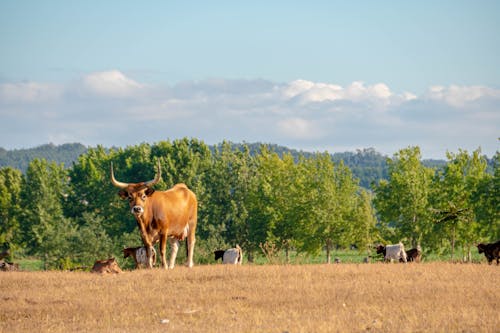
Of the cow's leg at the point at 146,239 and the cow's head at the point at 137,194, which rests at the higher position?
the cow's head at the point at 137,194

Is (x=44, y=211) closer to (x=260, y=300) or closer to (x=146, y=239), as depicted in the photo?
(x=146, y=239)

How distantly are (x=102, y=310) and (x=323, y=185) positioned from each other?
53.3 m

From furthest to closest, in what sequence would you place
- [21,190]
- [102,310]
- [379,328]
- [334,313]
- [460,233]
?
[21,190]
[460,233]
[102,310]
[334,313]
[379,328]

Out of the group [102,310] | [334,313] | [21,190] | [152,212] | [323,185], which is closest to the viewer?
[334,313]

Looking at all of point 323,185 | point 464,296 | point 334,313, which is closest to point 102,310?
point 334,313

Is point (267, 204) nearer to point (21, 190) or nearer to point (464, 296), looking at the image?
point (21, 190)

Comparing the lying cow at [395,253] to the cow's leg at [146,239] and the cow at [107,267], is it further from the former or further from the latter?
the cow at [107,267]

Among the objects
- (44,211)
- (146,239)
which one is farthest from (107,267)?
(44,211)

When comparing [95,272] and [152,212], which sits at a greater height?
[152,212]

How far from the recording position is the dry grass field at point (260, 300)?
1574 centimetres

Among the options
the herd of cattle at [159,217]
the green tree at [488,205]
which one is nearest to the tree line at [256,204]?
the green tree at [488,205]

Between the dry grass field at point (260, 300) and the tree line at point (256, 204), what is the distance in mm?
32441

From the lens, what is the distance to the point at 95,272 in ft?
81.9

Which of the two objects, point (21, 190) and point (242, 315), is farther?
point (21, 190)
